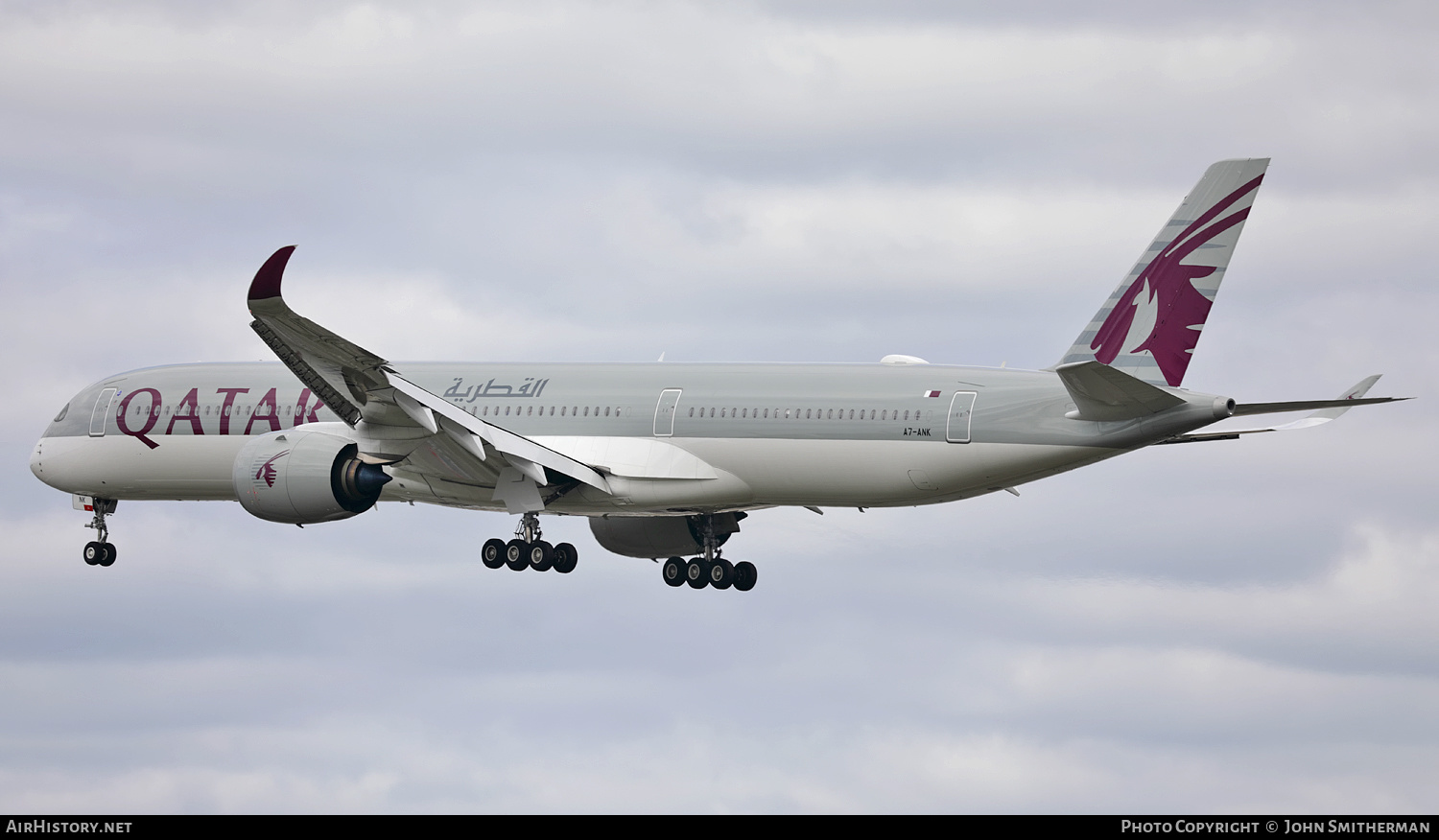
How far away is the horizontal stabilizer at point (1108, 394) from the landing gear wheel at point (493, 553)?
14.4 m

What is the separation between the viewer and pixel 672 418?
42.0 meters

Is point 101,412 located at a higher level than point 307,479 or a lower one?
higher

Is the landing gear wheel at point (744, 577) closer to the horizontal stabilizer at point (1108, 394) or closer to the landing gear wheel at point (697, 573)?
the landing gear wheel at point (697, 573)

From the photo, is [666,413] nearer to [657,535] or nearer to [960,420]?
[657,535]

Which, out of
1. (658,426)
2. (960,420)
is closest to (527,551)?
(658,426)

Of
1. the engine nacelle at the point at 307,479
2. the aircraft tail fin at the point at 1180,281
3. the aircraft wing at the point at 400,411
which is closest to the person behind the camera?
the aircraft wing at the point at 400,411

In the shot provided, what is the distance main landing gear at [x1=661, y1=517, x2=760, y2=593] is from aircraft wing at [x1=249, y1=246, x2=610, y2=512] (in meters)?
5.29

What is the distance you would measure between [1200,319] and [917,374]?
19.1 feet

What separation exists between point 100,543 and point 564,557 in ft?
42.8

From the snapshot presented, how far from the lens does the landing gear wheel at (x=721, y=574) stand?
46.3 metres

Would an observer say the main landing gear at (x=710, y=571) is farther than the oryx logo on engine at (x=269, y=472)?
Yes

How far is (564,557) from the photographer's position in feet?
146

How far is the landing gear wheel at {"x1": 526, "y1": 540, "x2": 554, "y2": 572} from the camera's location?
144 ft

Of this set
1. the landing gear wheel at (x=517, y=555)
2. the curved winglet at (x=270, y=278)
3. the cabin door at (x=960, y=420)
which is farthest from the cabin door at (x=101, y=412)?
the cabin door at (x=960, y=420)
